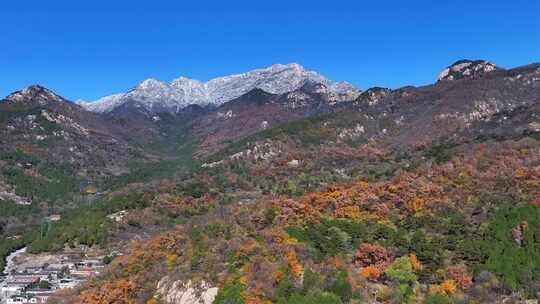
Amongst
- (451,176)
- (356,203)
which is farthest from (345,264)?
(451,176)

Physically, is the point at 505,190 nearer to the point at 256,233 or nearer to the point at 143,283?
the point at 256,233

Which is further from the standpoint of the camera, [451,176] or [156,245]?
[451,176]

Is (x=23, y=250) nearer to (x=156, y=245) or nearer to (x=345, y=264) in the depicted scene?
(x=156, y=245)

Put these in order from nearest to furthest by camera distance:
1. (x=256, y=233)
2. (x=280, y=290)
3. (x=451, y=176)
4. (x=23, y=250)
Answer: (x=280, y=290) → (x=256, y=233) → (x=451, y=176) → (x=23, y=250)

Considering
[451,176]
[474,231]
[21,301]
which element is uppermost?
[451,176]

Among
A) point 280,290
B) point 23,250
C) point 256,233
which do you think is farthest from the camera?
point 23,250

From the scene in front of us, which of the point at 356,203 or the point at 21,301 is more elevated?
the point at 356,203
